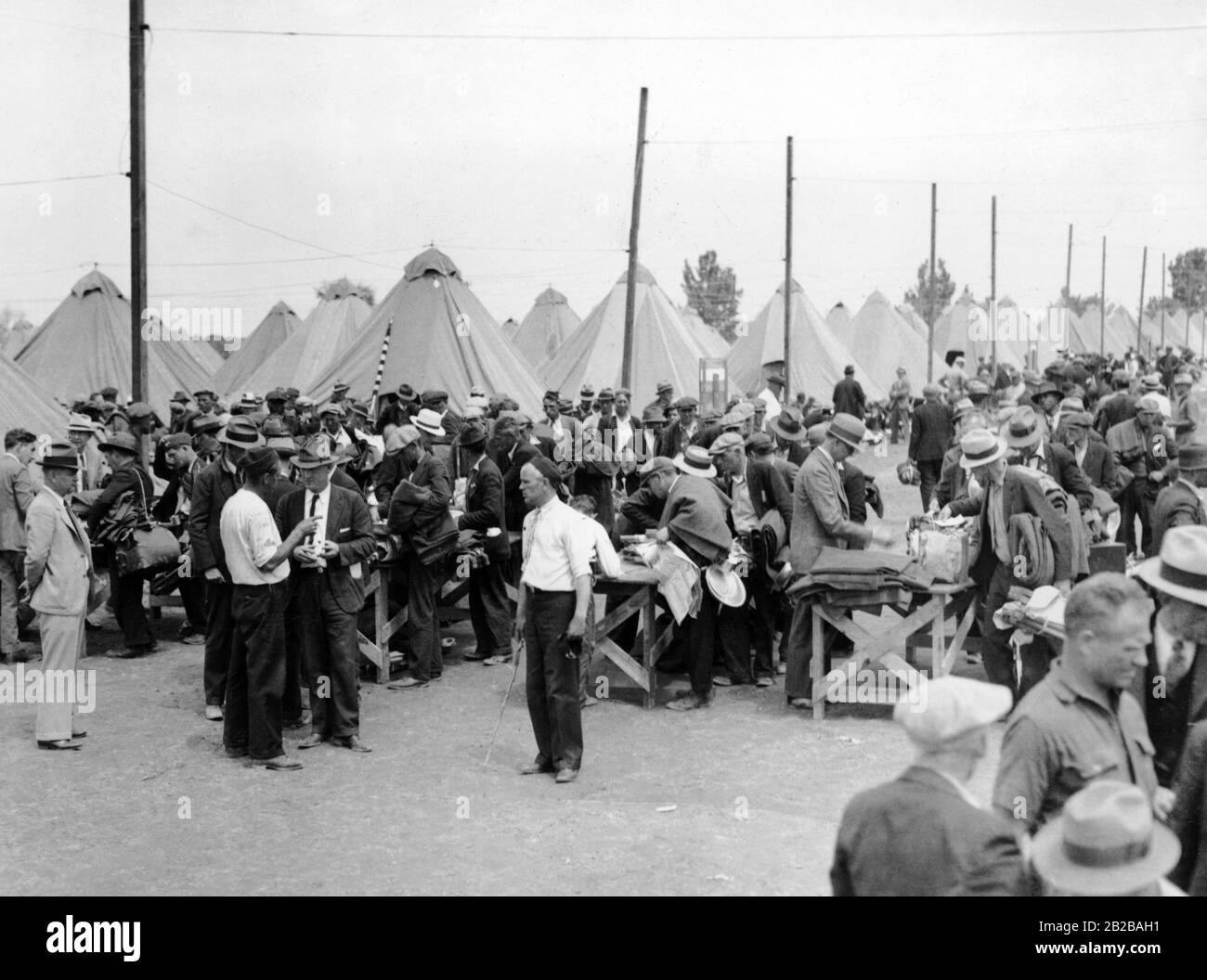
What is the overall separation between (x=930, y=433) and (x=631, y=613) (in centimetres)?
839

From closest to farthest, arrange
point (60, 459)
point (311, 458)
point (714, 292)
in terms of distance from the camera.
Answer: point (311, 458) → point (60, 459) → point (714, 292)

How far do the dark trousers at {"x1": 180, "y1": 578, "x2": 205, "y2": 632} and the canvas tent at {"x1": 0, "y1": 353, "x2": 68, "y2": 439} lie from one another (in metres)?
7.76

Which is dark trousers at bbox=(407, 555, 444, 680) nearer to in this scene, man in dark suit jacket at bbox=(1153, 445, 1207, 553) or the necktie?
man in dark suit jacket at bbox=(1153, 445, 1207, 553)

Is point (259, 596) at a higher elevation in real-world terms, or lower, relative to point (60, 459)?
lower

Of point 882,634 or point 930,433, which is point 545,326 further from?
point 882,634

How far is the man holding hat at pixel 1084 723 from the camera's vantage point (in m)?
3.51

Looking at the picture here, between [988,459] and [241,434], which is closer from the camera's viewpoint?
[988,459]

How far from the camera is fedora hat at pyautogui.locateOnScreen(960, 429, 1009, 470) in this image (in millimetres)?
8023

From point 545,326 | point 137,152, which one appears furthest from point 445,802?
point 545,326

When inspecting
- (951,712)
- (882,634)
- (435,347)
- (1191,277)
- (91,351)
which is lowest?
(882,634)

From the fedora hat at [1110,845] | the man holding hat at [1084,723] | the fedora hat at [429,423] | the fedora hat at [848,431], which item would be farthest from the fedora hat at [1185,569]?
the fedora hat at [429,423]

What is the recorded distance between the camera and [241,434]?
28.5 ft

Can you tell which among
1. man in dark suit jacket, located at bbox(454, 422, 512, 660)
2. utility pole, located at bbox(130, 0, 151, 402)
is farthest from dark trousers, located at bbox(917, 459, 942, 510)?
utility pole, located at bbox(130, 0, 151, 402)
